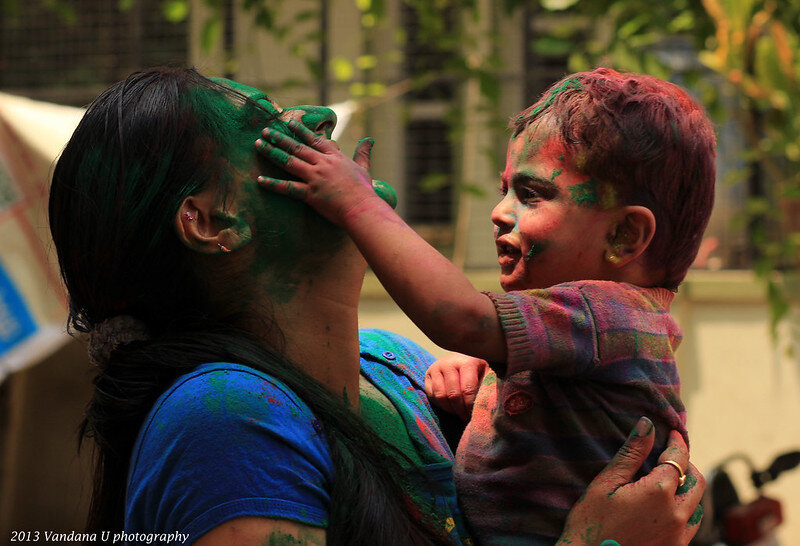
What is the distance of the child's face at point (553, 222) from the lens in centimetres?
171

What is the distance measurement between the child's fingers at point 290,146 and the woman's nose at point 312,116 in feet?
0.19

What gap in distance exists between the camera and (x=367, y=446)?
1525 mm

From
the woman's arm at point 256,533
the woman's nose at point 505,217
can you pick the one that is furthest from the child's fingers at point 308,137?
the woman's arm at point 256,533

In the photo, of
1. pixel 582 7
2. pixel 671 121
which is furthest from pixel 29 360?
pixel 582 7

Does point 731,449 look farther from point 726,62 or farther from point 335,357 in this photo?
point 335,357

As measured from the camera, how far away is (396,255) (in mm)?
1538

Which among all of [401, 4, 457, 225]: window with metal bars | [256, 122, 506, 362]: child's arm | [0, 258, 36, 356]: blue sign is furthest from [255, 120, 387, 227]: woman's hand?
[401, 4, 457, 225]: window with metal bars

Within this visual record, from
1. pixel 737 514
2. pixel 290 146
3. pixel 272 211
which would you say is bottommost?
pixel 737 514

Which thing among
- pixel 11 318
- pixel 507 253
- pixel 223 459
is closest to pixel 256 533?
pixel 223 459

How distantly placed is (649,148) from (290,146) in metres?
0.62

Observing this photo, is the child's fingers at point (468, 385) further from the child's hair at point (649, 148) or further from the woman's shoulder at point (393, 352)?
the child's hair at point (649, 148)

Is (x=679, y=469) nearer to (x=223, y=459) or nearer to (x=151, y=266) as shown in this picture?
(x=223, y=459)

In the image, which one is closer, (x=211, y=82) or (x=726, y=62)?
(x=211, y=82)

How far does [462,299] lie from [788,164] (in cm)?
472
